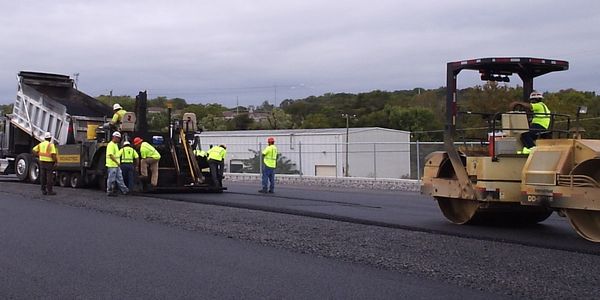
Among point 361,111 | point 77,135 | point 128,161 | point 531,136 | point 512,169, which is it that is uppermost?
point 361,111

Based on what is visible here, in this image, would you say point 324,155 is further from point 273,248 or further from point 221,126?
point 221,126

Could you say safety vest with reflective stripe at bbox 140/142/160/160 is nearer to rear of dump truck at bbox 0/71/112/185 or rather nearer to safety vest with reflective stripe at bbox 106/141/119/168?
safety vest with reflective stripe at bbox 106/141/119/168

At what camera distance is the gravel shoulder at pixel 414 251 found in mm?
6980

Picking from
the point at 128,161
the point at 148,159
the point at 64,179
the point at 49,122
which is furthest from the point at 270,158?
the point at 49,122

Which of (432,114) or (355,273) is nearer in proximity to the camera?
(355,273)

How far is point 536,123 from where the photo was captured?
1080 centimetres

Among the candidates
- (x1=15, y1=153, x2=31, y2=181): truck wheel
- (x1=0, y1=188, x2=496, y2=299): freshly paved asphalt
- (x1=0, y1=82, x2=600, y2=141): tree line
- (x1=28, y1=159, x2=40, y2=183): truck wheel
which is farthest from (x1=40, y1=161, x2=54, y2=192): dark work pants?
(x1=0, y1=82, x2=600, y2=141): tree line

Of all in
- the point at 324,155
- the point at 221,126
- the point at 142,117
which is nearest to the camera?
the point at 142,117

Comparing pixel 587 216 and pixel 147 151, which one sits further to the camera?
pixel 147 151

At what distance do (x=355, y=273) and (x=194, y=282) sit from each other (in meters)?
1.73

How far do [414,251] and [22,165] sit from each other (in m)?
17.4

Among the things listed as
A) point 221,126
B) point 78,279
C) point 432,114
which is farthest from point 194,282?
point 221,126

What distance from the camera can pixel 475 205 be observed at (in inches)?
442

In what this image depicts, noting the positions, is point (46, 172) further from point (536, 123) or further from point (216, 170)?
point (536, 123)
